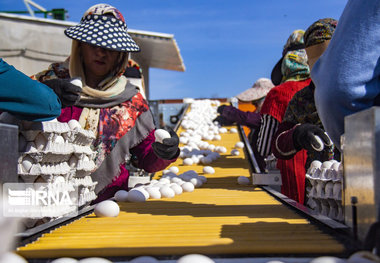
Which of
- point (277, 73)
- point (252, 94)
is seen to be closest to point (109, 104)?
point (277, 73)

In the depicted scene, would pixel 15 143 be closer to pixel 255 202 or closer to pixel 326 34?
pixel 255 202

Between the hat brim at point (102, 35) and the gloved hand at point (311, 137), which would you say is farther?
the hat brim at point (102, 35)

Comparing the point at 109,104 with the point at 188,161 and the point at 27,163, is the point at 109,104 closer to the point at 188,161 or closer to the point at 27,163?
the point at 27,163

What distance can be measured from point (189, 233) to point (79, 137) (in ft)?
2.95

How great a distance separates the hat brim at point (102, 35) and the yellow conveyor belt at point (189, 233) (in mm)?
1133

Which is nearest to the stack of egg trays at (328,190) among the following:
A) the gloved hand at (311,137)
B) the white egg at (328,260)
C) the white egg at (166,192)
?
the gloved hand at (311,137)

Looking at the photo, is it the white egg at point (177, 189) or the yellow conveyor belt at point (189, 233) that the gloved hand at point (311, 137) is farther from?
the white egg at point (177, 189)

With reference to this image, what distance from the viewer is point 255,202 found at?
208cm

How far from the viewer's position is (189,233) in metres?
1.28

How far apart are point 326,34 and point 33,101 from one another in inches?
74.7

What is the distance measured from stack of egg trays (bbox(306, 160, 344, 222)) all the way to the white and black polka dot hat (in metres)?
1.50

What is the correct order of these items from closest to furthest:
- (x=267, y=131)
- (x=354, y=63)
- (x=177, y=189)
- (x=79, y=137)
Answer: (x=354, y=63) → (x=79, y=137) → (x=177, y=189) → (x=267, y=131)

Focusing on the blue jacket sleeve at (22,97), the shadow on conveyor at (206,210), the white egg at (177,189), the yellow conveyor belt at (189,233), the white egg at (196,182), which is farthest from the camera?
the white egg at (196,182)

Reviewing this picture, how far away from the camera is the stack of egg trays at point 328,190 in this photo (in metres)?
1.72
